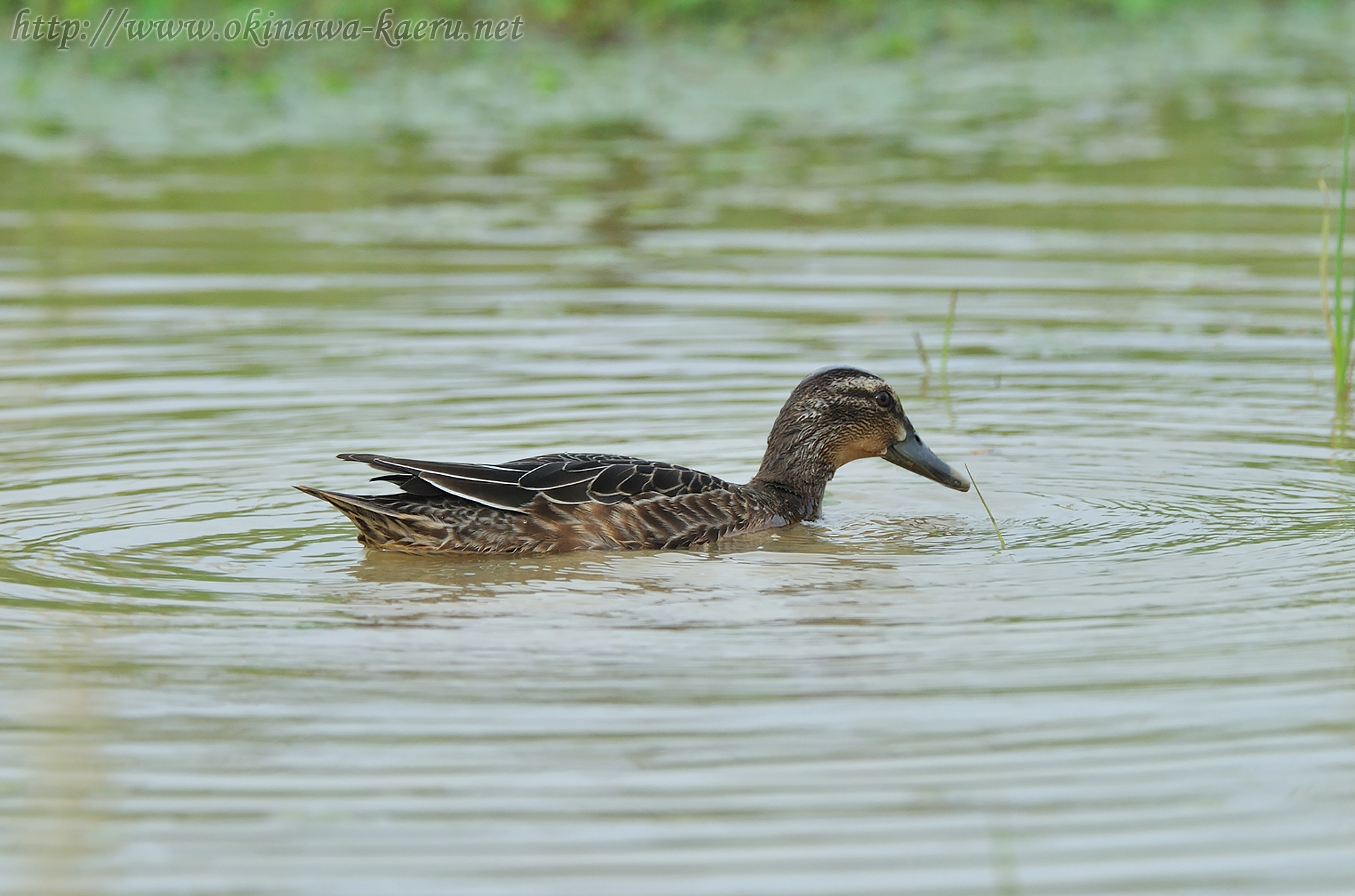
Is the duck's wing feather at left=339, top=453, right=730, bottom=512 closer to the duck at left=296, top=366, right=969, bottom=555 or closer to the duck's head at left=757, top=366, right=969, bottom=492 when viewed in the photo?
the duck at left=296, top=366, right=969, bottom=555

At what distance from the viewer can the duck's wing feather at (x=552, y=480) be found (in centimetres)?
731

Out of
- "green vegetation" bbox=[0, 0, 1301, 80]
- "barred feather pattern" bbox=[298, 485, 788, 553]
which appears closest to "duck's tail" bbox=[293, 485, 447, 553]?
"barred feather pattern" bbox=[298, 485, 788, 553]

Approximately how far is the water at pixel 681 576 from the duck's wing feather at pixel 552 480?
0.29 metres

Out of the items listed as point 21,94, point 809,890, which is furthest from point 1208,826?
point 21,94

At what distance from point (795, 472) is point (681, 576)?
1.33 meters

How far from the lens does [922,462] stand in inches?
330

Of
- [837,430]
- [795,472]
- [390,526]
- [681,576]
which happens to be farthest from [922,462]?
[390,526]

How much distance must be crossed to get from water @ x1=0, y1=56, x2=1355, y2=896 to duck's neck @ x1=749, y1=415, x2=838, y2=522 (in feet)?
0.50

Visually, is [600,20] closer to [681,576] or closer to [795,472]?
[795,472]

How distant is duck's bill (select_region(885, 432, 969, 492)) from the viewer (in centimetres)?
822

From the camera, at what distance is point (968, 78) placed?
71.1 feet

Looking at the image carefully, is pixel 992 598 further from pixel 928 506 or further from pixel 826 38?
pixel 826 38

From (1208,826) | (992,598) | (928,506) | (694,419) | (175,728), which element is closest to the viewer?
(1208,826)

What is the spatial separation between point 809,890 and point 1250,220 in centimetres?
1102
